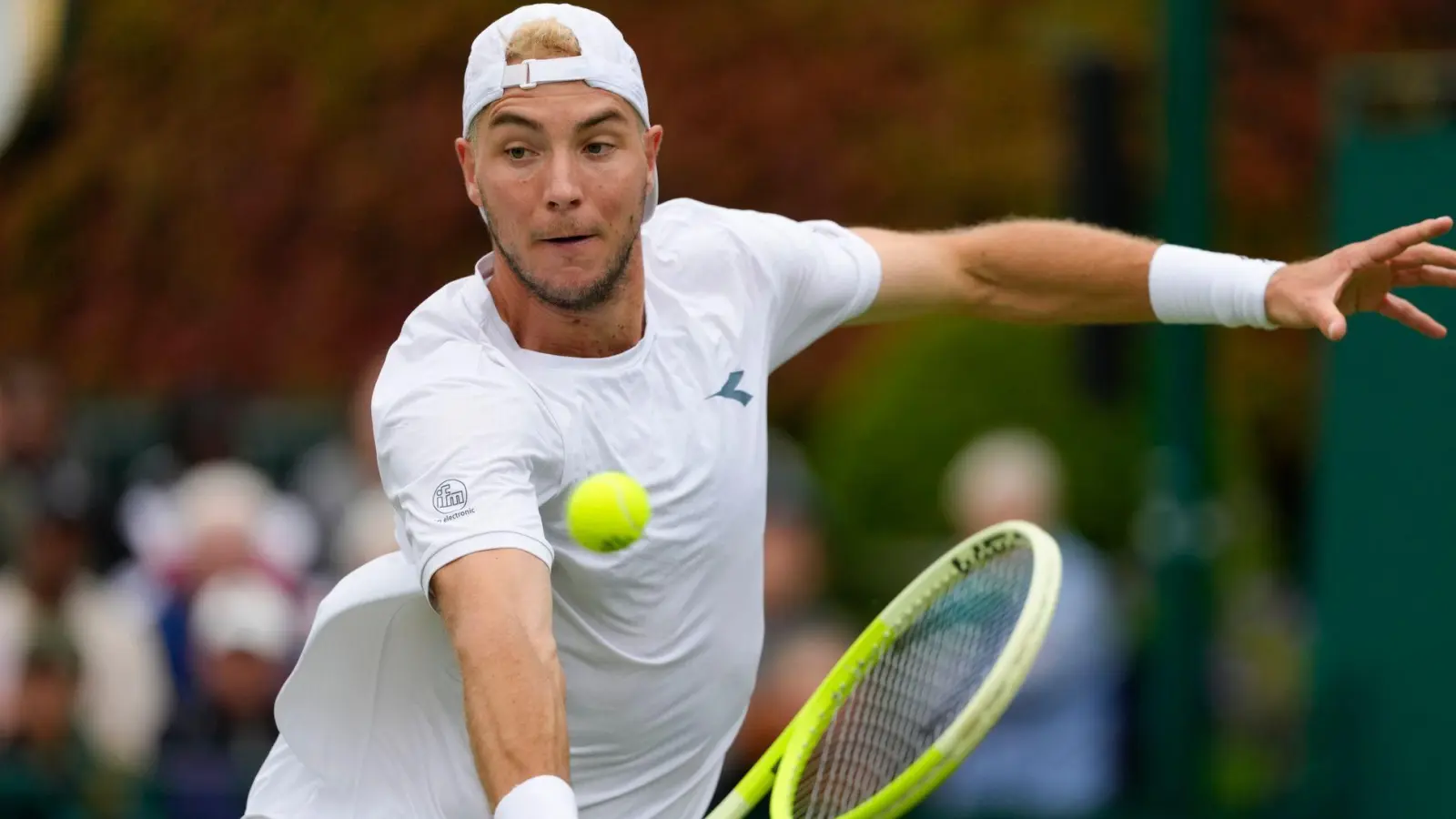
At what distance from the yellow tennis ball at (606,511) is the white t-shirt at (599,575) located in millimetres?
57

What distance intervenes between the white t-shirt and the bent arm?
248 millimetres

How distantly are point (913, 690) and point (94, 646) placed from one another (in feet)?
16.7

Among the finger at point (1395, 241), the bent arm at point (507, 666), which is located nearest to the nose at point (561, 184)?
the bent arm at point (507, 666)

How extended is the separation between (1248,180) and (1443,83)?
21.3ft

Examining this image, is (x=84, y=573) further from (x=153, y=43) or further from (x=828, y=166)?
(x=828, y=166)

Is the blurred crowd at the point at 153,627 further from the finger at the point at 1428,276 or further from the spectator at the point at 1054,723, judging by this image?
the finger at the point at 1428,276

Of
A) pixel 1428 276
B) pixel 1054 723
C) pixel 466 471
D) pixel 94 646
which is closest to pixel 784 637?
pixel 1054 723

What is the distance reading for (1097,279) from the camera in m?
5.60

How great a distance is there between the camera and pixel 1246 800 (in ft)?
31.4

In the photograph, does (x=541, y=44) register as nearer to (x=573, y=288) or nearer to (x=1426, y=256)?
(x=573, y=288)

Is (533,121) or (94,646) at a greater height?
(533,121)

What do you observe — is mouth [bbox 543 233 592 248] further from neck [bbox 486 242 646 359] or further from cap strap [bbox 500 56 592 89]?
cap strap [bbox 500 56 592 89]

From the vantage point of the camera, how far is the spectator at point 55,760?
9.01m

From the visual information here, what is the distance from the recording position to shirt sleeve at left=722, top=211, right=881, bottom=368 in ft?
17.6
